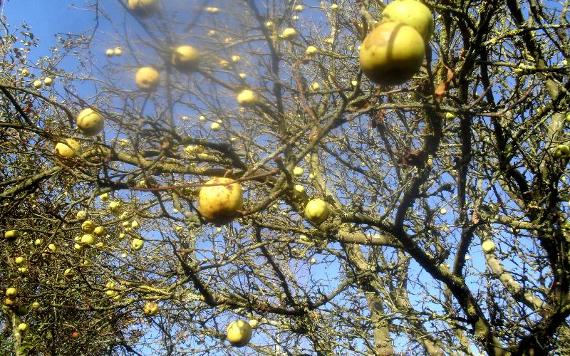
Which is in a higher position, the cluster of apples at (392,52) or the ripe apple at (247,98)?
the ripe apple at (247,98)

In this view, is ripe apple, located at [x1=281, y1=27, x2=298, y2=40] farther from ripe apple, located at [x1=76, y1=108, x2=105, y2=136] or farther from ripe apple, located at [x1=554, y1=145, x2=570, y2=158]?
ripe apple, located at [x1=554, y1=145, x2=570, y2=158]

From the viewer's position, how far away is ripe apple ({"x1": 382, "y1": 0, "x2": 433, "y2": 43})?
5.41 ft

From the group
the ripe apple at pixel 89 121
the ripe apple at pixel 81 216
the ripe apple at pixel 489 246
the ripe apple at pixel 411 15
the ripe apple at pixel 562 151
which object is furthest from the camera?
the ripe apple at pixel 489 246

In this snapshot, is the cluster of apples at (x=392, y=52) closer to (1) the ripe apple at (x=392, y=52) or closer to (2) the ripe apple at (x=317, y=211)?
(1) the ripe apple at (x=392, y=52)

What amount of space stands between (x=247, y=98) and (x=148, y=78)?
48 cm

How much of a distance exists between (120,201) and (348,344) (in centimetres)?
302

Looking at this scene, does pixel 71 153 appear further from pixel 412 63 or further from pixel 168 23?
pixel 412 63

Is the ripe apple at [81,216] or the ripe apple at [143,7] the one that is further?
the ripe apple at [81,216]

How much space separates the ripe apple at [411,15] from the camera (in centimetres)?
165

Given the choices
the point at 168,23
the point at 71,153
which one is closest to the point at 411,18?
the point at 168,23

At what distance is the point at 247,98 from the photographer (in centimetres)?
222

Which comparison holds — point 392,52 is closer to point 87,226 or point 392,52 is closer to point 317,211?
point 317,211

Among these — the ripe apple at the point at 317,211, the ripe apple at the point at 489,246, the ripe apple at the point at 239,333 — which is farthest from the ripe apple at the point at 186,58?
the ripe apple at the point at 489,246

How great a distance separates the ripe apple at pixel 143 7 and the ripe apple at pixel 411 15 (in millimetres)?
926
